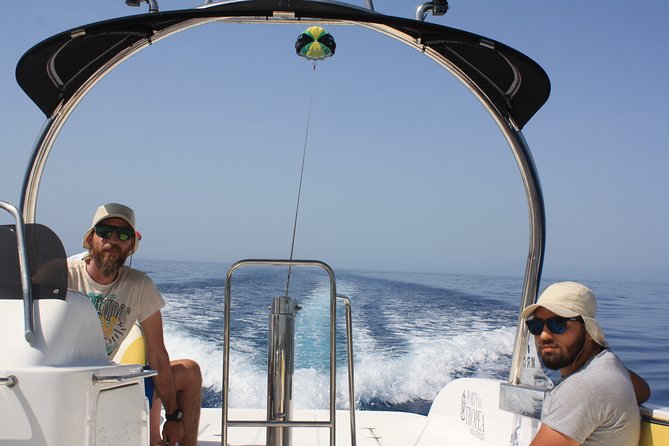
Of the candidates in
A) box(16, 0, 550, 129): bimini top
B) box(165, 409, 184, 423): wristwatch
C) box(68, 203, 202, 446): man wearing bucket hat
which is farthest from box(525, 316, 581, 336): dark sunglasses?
box(165, 409, 184, 423): wristwatch

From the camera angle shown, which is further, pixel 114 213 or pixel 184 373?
pixel 184 373

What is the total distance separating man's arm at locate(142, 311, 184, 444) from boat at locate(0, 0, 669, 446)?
44cm

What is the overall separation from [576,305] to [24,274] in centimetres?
140

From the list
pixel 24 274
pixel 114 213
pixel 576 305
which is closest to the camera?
pixel 24 274

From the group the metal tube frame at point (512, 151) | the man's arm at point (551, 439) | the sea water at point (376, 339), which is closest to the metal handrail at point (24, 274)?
the metal tube frame at point (512, 151)

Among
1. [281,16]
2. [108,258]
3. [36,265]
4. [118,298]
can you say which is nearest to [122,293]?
[118,298]

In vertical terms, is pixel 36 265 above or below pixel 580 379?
above

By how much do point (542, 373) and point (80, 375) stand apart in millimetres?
1779

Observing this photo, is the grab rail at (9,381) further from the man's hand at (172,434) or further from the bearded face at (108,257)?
the man's hand at (172,434)

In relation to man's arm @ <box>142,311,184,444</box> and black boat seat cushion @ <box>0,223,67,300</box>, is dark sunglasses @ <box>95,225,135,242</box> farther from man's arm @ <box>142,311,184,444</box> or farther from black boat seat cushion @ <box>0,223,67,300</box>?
black boat seat cushion @ <box>0,223,67,300</box>

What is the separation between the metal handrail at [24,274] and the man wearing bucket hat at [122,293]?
0.89 m

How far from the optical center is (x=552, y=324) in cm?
208

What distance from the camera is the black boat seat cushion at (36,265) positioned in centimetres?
178

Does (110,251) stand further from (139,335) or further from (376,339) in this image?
(376,339)
